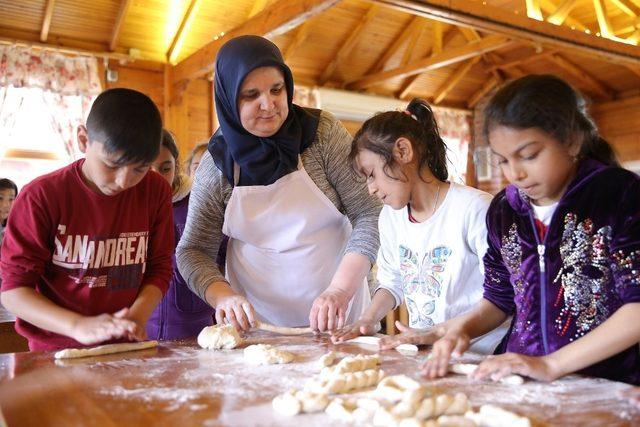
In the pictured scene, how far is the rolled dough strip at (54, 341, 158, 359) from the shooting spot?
1.44 m

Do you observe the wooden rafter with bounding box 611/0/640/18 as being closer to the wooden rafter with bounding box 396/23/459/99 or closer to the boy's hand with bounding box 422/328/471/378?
the wooden rafter with bounding box 396/23/459/99

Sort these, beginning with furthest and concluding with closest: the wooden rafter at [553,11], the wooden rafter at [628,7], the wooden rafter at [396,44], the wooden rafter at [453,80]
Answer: the wooden rafter at [453,80]
the wooden rafter at [396,44]
the wooden rafter at [553,11]
the wooden rafter at [628,7]

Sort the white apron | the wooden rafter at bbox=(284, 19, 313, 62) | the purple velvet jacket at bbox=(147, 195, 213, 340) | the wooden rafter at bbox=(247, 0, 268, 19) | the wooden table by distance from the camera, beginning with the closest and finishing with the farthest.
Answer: the wooden table < the white apron < the purple velvet jacket at bbox=(147, 195, 213, 340) < the wooden rafter at bbox=(247, 0, 268, 19) < the wooden rafter at bbox=(284, 19, 313, 62)

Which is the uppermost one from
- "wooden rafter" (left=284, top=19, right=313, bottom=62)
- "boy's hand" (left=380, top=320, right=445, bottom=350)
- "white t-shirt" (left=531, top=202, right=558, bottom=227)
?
"wooden rafter" (left=284, top=19, right=313, bottom=62)

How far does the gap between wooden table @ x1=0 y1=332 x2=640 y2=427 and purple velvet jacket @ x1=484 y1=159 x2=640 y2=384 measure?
16 cm

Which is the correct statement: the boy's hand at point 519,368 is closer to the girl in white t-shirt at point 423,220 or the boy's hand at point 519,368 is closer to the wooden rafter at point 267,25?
the girl in white t-shirt at point 423,220

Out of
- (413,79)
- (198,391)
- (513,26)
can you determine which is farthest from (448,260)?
(413,79)

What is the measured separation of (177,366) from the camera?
137 centimetres

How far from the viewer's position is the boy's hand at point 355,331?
5.24 ft

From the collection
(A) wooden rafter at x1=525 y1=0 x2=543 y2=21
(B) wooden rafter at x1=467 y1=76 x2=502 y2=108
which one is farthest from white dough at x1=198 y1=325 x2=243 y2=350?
(B) wooden rafter at x1=467 y1=76 x2=502 y2=108

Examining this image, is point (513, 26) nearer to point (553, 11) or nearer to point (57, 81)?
point (553, 11)

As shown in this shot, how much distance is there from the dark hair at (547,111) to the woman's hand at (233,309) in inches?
31.3

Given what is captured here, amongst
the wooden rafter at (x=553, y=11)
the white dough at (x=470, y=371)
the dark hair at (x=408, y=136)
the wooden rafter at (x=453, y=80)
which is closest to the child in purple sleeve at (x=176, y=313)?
the dark hair at (x=408, y=136)

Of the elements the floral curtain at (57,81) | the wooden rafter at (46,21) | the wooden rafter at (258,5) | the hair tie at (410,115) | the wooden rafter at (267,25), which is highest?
the wooden rafter at (258,5)
